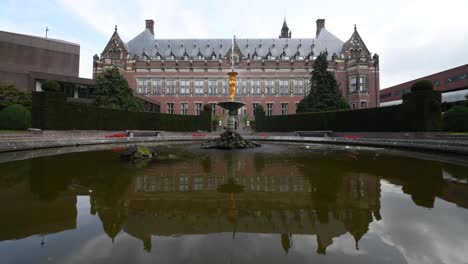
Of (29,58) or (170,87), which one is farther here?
(170,87)

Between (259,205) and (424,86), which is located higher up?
(424,86)

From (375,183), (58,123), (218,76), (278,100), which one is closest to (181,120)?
(58,123)

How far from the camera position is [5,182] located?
4.68 metres

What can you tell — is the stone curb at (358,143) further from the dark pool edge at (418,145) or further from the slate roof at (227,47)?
the slate roof at (227,47)

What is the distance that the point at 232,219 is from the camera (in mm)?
2900

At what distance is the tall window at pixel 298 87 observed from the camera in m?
48.8

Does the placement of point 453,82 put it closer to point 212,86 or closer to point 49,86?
point 212,86

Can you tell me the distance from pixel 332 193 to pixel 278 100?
4608cm

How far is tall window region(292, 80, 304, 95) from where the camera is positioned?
48750 millimetres

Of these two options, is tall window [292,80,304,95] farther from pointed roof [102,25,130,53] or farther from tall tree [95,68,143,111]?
pointed roof [102,25,130,53]

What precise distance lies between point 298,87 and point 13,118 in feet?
142

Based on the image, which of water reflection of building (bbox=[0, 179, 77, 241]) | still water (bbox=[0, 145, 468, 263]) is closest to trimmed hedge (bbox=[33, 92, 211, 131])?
still water (bbox=[0, 145, 468, 263])

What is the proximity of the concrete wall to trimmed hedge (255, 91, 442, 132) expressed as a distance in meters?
33.4

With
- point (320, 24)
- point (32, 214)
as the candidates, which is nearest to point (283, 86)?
point (320, 24)
